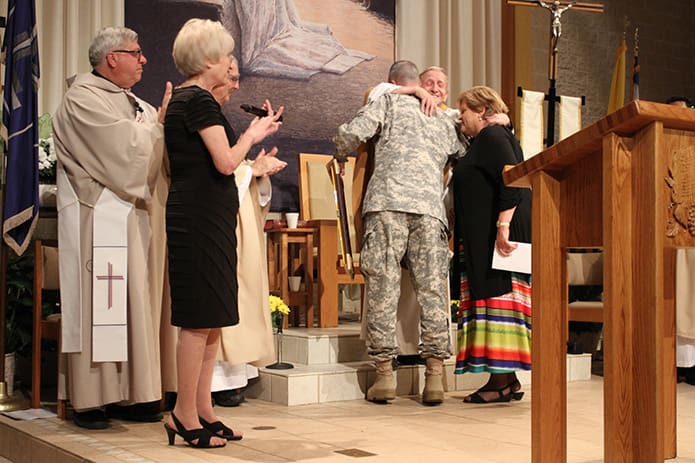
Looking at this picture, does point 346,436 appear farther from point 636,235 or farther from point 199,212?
point 636,235

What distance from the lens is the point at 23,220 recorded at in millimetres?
4301

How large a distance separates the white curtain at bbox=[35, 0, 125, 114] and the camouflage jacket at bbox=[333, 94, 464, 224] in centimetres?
251

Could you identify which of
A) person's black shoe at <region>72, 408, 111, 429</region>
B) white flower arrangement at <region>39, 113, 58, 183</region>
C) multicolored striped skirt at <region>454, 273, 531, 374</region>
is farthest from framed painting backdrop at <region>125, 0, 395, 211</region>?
person's black shoe at <region>72, 408, 111, 429</region>

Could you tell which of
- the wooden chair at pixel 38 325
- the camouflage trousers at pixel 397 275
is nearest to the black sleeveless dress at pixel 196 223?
the wooden chair at pixel 38 325

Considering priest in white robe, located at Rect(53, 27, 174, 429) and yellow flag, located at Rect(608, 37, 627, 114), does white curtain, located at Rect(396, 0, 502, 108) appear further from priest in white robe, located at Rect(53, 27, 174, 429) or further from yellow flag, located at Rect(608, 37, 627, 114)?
priest in white robe, located at Rect(53, 27, 174, 429)

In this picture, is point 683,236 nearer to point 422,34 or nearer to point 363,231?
point 363,231

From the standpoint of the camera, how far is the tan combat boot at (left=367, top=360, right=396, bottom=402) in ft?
15.3

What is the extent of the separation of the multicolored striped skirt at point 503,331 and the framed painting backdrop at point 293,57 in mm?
2870

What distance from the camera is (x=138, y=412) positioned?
163 inches

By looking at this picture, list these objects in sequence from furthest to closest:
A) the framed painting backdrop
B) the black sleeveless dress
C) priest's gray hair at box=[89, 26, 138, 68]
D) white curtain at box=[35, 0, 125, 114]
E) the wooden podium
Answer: the framed painting backdrop
white curtain at box=[35, 0, 125, 114]
priest's gray hair at box=[89, 26, 138, 68]
the black sleeveless dress
the wooden podium

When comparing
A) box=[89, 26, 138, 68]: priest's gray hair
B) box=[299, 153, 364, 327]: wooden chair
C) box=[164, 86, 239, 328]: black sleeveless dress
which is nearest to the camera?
box=[164, 86, 239, 328]: black sleeveless dress

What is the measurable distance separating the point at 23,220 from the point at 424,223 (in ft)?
6.07

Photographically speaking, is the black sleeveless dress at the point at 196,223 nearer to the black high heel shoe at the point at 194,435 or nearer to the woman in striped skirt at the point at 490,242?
the black high heel shoe at the point at 194,435

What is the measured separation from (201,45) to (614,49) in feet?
23.6
